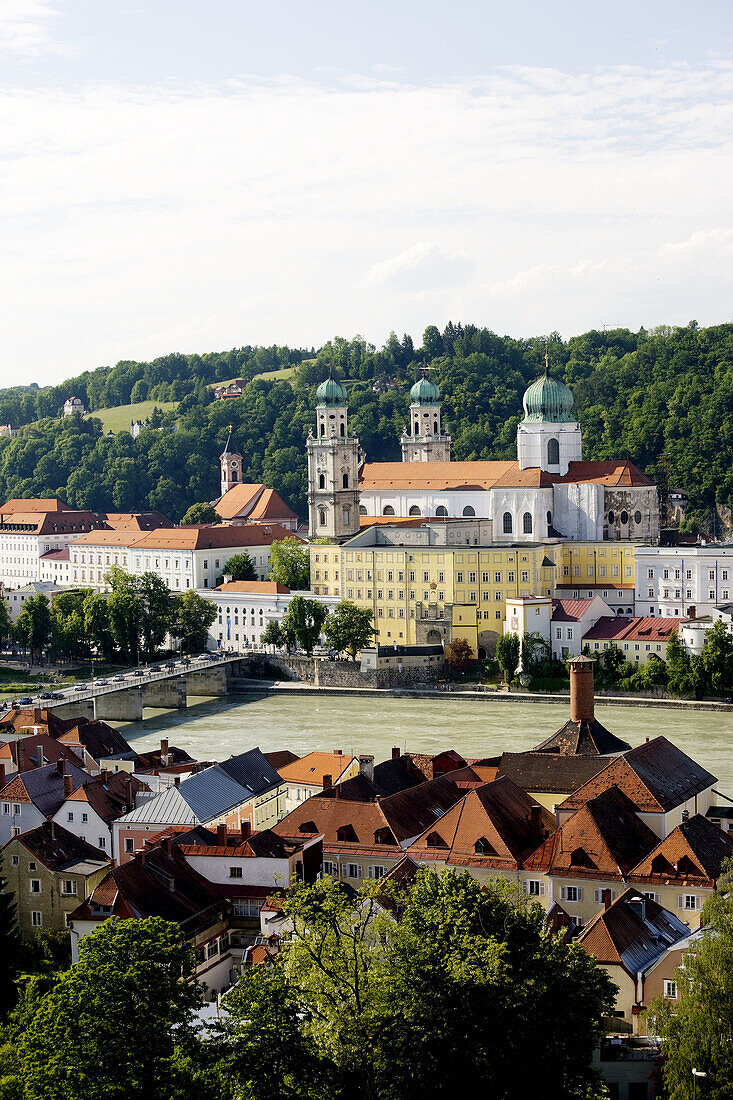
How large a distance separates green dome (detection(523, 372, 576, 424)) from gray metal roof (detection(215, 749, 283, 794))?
43659 millimetres

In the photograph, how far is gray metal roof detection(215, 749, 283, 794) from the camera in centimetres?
3406

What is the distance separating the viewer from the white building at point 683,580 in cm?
6562

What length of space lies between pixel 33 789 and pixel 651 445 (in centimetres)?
7385

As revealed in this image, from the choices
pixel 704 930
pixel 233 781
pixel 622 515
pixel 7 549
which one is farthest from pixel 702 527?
pixel 704 930

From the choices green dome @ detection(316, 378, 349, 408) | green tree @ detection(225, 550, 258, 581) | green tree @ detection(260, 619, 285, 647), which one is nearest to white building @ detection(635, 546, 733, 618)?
green tree @ detection(260, 619, 285, 647)

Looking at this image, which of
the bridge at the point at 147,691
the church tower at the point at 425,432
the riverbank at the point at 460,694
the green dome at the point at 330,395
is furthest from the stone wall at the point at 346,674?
the church tower at the point at 425,432

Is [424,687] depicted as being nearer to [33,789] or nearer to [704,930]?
[33,789]

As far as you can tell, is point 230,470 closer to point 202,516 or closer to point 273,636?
point 202,516

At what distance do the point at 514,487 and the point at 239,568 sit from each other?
619 inches

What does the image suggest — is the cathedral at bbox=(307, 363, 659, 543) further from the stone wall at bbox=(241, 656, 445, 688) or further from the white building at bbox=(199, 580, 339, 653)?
the stone wall at bbox=(241, 656, 445, 688)

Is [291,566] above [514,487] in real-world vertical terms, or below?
below

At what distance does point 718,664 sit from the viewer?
193 ft

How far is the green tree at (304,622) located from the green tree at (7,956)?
4373cm

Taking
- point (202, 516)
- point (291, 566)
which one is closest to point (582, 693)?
point (291, 566)
